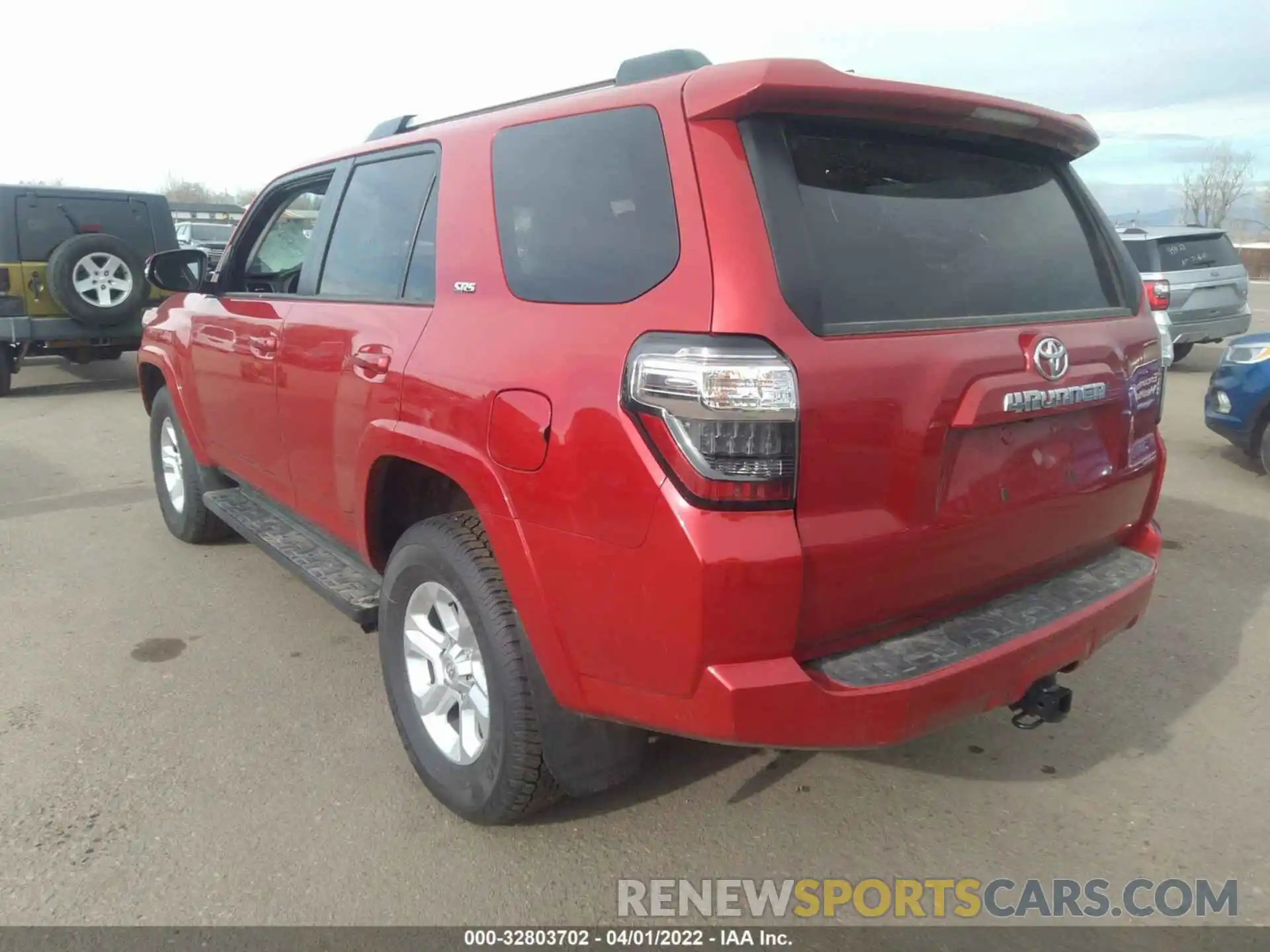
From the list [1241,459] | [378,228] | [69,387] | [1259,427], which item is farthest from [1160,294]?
[69,387]

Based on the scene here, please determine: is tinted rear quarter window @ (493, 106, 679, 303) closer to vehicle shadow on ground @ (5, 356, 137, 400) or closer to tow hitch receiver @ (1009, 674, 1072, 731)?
tow hitch receiver @ (1009, 674, 1072, 731)

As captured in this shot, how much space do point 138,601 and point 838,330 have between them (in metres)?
3.77

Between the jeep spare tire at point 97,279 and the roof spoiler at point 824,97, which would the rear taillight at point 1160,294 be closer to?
the roof spoiler at point 824,97

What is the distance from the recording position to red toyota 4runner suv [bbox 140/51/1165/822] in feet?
6.77

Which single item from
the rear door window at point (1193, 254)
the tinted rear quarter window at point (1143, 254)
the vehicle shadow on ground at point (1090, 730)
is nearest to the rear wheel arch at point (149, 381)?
the vehicle shadow on ground at point (1090, 730)

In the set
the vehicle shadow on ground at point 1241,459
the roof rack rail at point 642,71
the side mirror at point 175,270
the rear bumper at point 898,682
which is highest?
the roof rack rail at point 642,71

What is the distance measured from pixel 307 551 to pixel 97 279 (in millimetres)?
7866

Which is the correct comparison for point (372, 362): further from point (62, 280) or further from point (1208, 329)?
point (1208, 329)

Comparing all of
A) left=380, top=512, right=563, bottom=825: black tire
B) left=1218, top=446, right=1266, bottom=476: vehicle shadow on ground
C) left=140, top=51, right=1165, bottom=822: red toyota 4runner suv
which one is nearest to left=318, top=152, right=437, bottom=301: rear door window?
left=140, top=51, right=1165, bottom=822: red toyota 4runner suv

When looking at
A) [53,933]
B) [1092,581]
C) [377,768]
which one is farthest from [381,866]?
[1092,581]

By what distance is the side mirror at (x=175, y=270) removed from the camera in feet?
14.5

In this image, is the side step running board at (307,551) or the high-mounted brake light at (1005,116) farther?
the side step running board at (307,551)

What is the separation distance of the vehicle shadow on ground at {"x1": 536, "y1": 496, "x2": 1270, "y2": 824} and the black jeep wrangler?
9.15 meters

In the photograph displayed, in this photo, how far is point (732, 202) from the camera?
2117 millimetres
